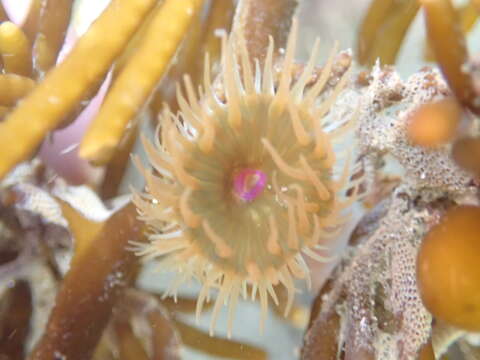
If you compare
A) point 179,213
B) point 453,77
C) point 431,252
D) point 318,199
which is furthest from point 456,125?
point 179,213

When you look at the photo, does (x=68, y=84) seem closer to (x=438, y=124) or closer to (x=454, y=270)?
(x=438, y=124)

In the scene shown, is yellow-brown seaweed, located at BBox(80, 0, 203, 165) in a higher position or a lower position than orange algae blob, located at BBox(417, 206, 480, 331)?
higher

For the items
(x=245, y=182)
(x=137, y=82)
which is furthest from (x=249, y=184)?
(x=137, y=82)

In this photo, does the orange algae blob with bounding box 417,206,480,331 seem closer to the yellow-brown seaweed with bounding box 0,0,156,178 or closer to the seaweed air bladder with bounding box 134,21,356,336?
the seaweed air bladder with bounding box 134,21,356,336

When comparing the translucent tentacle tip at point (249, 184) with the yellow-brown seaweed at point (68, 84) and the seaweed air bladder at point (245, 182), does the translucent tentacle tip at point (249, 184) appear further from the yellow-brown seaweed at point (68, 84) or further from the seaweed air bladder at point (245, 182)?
the yellow-brown seaweed at point (68, 84)

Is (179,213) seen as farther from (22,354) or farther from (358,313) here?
(22,354)

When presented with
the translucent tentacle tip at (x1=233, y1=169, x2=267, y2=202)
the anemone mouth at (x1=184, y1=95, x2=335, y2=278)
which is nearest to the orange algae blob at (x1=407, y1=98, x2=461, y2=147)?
the anemone mouth at (x1=184, y1=95, x2=335, y2=278)

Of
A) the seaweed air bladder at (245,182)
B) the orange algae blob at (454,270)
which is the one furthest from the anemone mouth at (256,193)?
the orange algae blob at (454,270)
